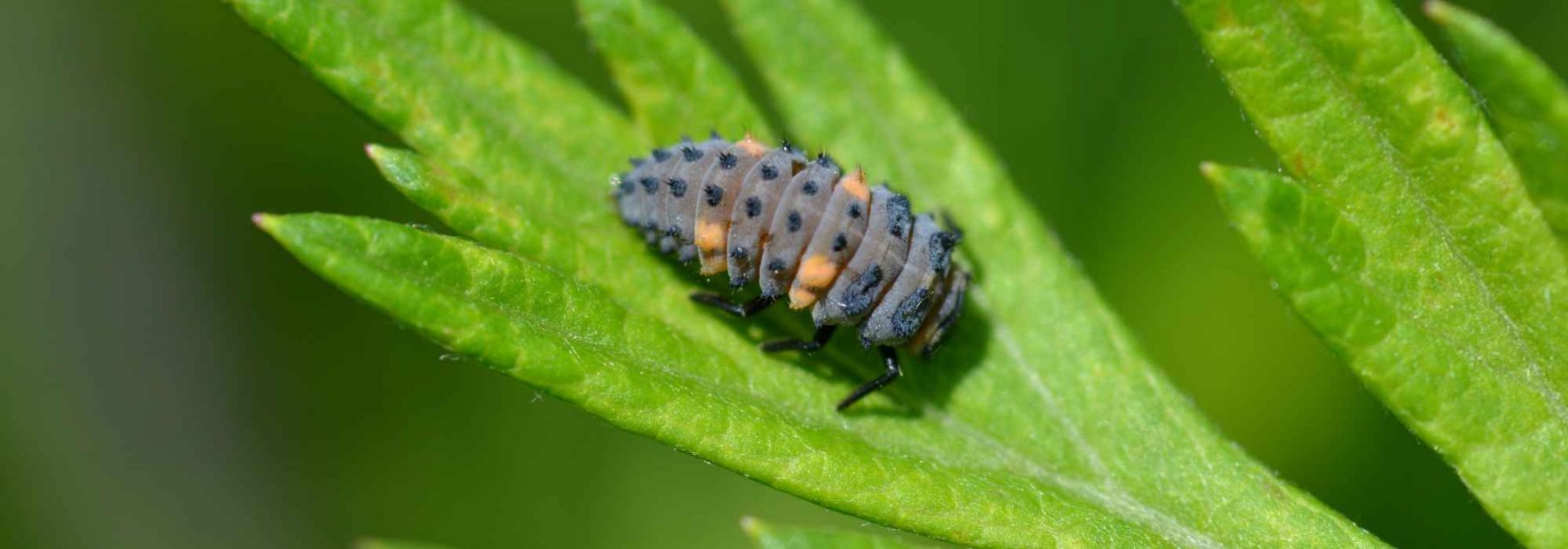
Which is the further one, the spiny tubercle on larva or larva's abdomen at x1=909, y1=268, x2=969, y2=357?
larva's abdomen at x1=909, y1=268, x2=969, y2=357

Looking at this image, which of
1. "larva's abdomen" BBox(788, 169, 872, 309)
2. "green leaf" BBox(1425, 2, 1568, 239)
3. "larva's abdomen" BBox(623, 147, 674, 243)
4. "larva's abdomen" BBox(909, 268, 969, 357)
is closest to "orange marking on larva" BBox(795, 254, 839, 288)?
"larva's abdomen" BBox(788, 169, 872, 309)

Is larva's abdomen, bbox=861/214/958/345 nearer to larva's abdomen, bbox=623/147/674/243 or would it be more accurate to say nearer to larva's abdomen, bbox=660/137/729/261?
larva's abdomen, bbox=660/137/729/261

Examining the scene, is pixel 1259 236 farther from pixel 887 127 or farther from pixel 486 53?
pixel 486 53

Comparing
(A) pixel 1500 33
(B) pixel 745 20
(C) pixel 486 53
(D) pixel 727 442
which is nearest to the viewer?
(A) pixel 1500 33

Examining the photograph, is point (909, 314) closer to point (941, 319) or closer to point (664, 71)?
point (941, 319)

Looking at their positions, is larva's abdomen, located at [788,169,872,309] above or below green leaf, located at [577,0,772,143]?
below

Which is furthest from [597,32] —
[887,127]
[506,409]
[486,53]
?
[506,409]
